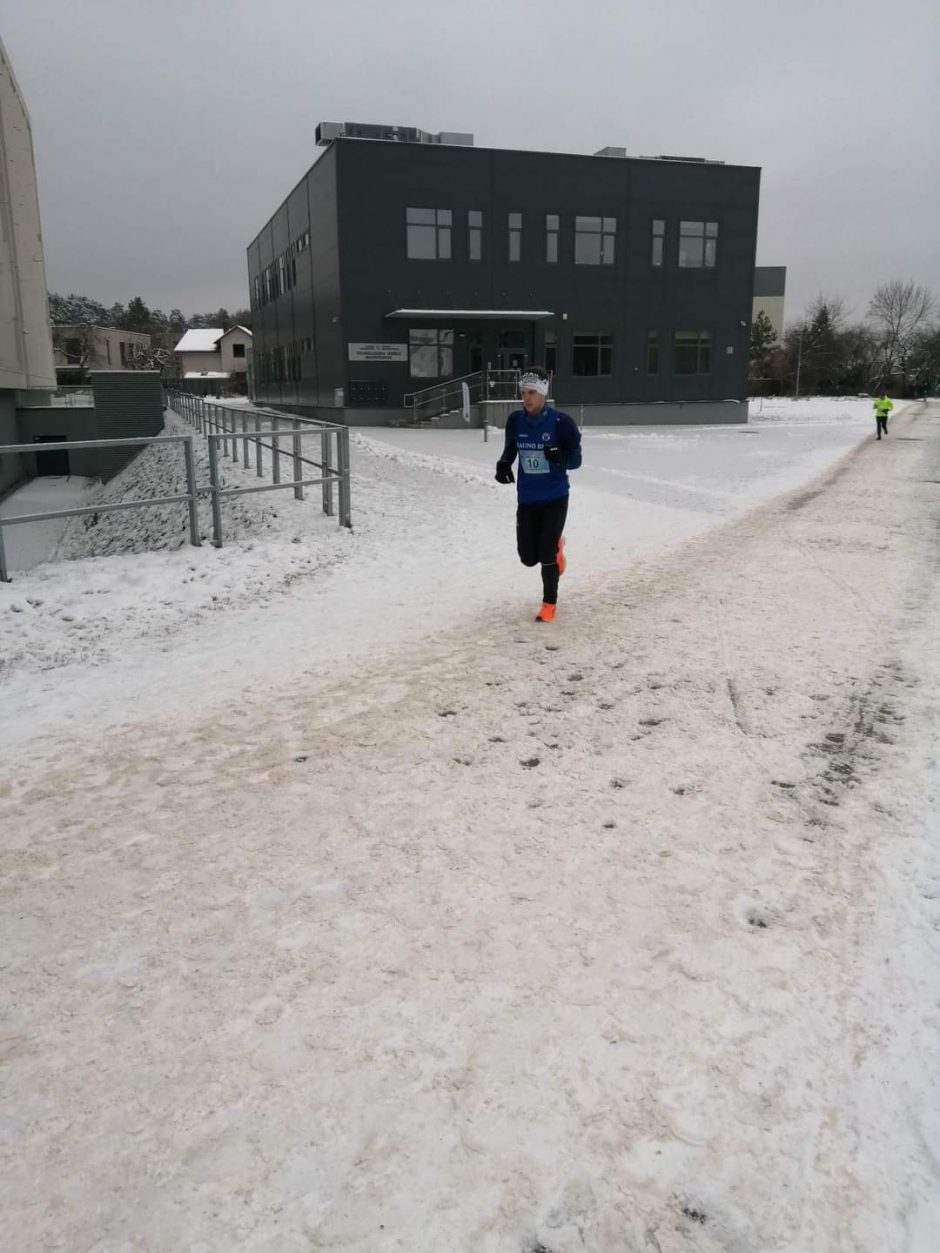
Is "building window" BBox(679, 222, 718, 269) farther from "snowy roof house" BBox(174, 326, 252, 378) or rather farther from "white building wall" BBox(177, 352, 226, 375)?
"white building wall" BBox(177, 352, 226, 375)

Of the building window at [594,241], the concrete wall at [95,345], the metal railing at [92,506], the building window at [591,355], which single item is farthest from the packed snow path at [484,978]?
the concrete wall at [95,345]

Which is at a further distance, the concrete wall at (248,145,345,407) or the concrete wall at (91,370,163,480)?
the concrete wall at (248,145,345,407)

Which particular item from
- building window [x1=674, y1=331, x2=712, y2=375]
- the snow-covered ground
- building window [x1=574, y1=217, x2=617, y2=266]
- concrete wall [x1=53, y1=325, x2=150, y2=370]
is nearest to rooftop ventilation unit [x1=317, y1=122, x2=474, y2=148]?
building window [x1=574, y1=217, x2=617, y2=266]

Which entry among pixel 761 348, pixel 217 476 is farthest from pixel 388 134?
pixel 761 348

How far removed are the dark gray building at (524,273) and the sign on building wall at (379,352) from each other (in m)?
0.06

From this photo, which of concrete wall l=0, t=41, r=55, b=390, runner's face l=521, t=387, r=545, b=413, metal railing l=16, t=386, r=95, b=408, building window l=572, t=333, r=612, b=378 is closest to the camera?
runner's face l=521, t=387, r=545, b=413

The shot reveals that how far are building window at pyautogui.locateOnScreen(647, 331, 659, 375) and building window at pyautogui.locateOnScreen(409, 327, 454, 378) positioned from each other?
9058 mm

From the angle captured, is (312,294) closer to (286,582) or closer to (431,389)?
(431,389)

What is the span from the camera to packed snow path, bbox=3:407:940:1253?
227 cm

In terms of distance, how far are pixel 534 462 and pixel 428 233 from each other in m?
31.2

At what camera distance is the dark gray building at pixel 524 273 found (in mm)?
34594

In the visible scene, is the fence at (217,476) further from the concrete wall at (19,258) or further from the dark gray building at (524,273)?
the dark gray building at (524,273)

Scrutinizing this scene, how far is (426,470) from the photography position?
704 inches

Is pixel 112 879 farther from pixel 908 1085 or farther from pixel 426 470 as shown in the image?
pixel 426 470
